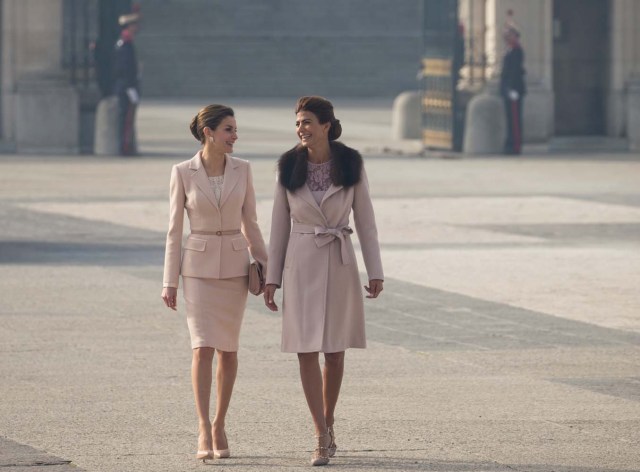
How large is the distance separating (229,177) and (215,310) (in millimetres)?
576

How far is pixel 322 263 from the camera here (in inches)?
310

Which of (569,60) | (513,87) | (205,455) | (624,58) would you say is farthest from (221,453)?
(569,60)

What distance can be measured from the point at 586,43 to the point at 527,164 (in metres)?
4.57

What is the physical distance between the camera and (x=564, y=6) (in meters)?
31.5

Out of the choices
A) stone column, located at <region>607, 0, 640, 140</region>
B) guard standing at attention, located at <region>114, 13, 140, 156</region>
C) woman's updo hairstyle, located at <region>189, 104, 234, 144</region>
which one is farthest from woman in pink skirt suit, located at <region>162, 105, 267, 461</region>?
stone column, located at <region>607, 0, 640, 140</region>

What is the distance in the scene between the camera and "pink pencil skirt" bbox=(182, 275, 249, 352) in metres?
7.91

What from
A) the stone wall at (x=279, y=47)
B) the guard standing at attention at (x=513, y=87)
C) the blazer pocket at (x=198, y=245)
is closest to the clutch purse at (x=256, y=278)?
the blazer pocket at (x=198, y=245)

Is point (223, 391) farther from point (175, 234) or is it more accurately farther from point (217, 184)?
point (217, 184)

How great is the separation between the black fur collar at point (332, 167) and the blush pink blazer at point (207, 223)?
0.66 ft

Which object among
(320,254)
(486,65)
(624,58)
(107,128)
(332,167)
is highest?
(624,58)

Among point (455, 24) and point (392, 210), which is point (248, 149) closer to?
point (455, 24)

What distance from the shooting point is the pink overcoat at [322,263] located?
309 inches

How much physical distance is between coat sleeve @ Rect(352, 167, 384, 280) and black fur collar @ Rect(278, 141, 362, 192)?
0.07m

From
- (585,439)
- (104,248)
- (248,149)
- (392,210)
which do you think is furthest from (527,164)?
(585,439)
